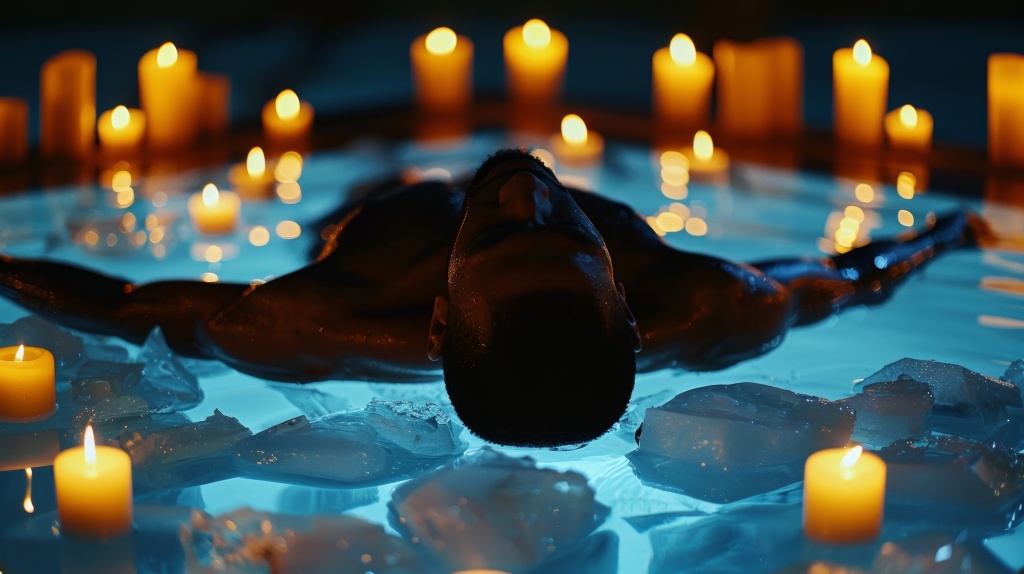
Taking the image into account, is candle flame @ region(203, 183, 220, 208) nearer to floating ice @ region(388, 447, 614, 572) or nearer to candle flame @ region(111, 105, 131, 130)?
candle flame @ region(111, 105, 131, 130)

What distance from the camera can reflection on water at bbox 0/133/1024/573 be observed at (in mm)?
1704

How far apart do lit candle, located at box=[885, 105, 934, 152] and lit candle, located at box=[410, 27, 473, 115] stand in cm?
154

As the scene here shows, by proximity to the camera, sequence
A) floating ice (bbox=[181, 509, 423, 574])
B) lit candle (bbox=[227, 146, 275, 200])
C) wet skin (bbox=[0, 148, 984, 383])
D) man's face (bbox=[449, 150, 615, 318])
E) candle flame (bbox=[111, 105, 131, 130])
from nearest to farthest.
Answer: floating ice (bbox=[181, 509, 423, 574]) < man's face (bbox=[449, 150, 615, 318]) < wet skin (bbox=[0, 148, 984, 383]) < lit candle (bbox=[227, 146, 275, 200]) < candle flame (bbox=[111, 105, 131, 130])

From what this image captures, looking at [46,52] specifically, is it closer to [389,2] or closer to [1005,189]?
[389,2]

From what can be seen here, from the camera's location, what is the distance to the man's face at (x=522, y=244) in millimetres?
1555

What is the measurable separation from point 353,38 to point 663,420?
4956mm

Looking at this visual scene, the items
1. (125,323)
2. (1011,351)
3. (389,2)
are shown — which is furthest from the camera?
(389,2)

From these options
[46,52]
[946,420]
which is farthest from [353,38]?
[946,420]

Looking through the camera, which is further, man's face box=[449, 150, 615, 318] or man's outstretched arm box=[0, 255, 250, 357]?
man's outstretched arm box=[0, 255, 250, 357]

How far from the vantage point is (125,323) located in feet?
6.89

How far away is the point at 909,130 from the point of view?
376 cm

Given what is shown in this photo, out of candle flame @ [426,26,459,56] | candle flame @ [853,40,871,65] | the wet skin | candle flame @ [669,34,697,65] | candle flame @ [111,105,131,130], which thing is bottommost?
the wet skin

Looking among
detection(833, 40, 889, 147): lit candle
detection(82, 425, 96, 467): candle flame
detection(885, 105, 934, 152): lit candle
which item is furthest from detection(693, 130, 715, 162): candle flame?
detection(82, 425, 96, 467): candle flame

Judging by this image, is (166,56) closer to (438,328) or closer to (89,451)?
(438,328)
